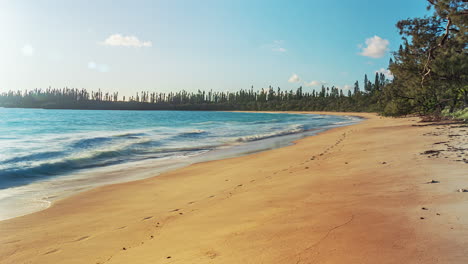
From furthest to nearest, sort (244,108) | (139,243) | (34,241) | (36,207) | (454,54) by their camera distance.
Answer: (244,108), (454,54), (36,207), (34,241), (139,243)

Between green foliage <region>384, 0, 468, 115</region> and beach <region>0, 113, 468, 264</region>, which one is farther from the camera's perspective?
green foliage <region>384, 0, 468, 115</region>

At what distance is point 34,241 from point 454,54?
771 inches

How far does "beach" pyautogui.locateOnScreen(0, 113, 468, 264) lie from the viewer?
3262mm

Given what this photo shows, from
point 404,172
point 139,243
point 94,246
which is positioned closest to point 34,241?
point 94,246

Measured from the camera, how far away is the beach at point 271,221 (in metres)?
3.26

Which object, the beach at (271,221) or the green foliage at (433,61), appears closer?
the beach at (271,221)

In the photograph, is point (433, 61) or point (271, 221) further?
point (433, 61)

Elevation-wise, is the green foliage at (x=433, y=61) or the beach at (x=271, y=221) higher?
the green foliage at (x=433, y=61)

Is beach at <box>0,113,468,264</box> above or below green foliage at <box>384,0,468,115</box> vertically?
below

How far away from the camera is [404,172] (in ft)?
22.9

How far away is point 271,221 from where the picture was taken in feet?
14.4

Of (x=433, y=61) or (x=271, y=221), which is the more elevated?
(x=433, y=61)

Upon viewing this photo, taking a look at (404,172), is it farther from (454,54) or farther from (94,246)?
(454,54)

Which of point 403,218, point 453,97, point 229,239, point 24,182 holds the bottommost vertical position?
point 24,182
